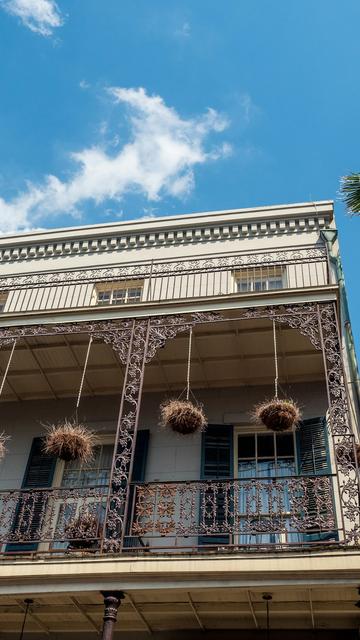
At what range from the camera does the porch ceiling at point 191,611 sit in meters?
8.22

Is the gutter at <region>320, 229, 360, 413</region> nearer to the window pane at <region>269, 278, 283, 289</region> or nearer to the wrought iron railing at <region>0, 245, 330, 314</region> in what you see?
the wrought iron railing at <region>0, 245, 330, 314</region>

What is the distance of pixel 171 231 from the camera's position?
1517 cm

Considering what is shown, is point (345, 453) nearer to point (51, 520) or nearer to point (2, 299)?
point (51, 520)

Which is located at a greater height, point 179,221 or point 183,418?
point 179,221

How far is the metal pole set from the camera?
7738 mm

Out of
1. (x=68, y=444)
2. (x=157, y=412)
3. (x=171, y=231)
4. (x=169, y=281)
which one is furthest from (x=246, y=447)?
(x=171, y=231)

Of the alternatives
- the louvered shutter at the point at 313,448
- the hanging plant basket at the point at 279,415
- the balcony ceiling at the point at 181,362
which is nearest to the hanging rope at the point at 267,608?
the louvered shutter at the point at 313,448

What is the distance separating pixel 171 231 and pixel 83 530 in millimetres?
7766

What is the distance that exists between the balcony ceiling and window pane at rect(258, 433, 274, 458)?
1.06 m

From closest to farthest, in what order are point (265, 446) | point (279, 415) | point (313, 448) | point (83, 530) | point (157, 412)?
point (279, 415), point (83, 530), point (313, 448), point (265, 446), point (157, 412)

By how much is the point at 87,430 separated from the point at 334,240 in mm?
6510

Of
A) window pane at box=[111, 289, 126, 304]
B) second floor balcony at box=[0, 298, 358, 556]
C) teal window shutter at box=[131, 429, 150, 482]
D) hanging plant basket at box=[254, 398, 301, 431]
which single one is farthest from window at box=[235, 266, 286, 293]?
hanging plant basket at box=[254, 398, 301, 431]

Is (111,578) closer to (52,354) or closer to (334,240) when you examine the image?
(52,354)

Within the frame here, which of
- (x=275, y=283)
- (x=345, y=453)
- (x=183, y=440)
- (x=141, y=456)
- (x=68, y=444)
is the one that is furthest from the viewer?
(x=275, y=283)
